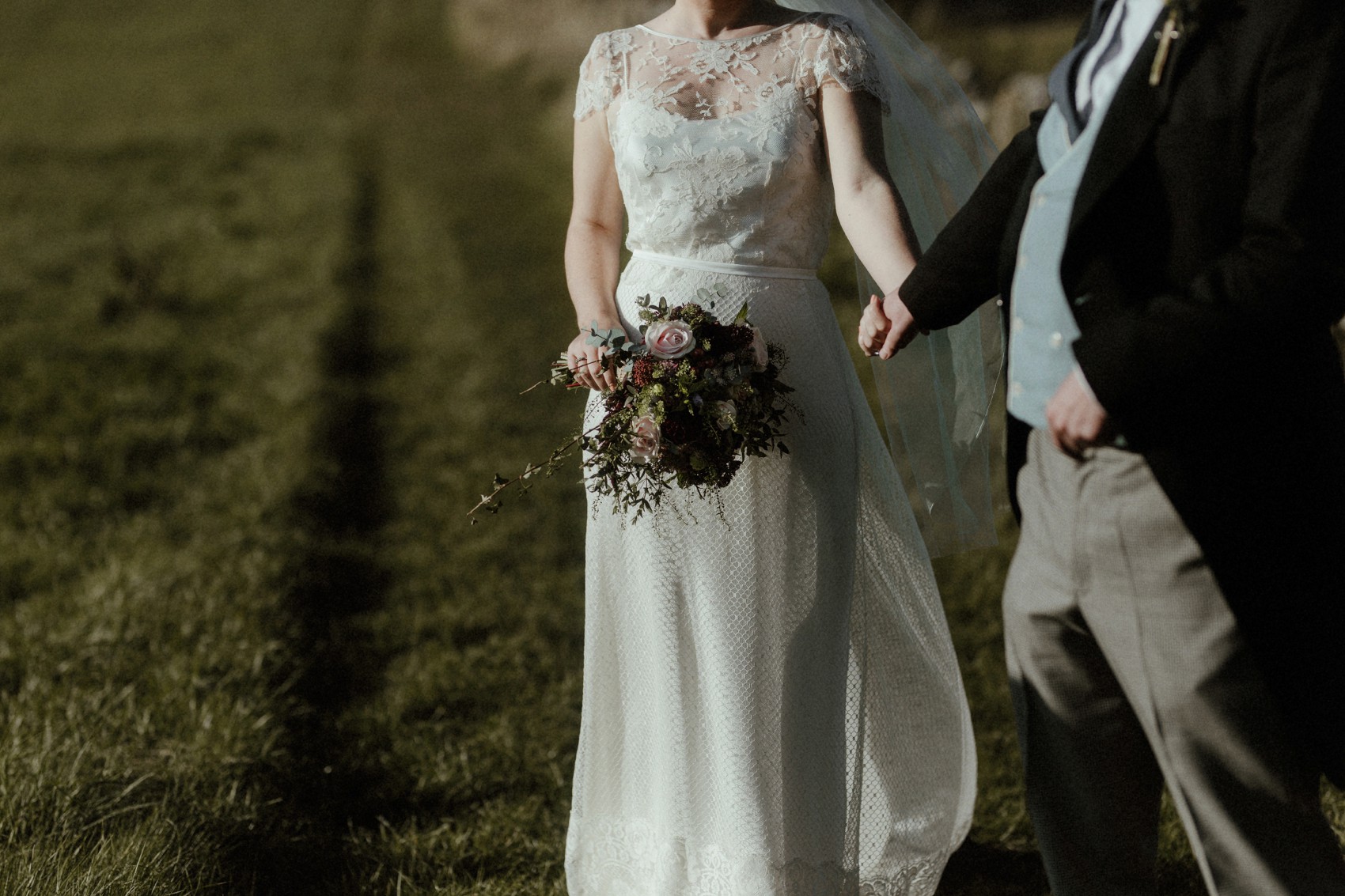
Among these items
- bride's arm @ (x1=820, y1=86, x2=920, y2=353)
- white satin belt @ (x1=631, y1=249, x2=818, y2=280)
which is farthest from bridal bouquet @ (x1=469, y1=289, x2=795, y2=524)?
bride's arm @ (x1=820, y1=86, x2=920, y2=353)

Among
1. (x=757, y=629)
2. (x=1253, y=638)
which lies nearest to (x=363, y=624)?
(x=757, y=629)

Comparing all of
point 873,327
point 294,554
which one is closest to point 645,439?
point 873,327

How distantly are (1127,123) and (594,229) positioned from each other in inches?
61.1

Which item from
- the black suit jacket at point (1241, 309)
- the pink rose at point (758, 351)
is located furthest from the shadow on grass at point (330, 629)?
the black suit jacket at point (1241, 309)

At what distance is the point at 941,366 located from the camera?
352 cm

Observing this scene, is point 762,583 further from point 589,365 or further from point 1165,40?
point 1165,40

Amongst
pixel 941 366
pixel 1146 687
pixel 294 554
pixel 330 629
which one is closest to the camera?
pixel 1146 687

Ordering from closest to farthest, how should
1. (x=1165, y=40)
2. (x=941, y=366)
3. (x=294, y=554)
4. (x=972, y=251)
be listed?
(x=1165, y=40)
(x=972, y=251)
(x=941, y=366)
(x=294, y=554)

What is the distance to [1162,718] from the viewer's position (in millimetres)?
2252

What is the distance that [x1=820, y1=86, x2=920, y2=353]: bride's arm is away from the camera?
3059mm

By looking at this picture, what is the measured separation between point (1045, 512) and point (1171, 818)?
1.85m

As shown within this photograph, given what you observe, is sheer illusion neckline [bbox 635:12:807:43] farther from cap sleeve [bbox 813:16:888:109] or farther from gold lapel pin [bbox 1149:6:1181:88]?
gold lapel pin [bbox 1149:6:1181:88]

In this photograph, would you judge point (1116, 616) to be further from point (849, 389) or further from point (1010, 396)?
point (849, 389)

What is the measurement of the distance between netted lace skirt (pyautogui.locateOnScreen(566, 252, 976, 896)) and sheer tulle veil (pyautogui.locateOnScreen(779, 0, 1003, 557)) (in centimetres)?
18
